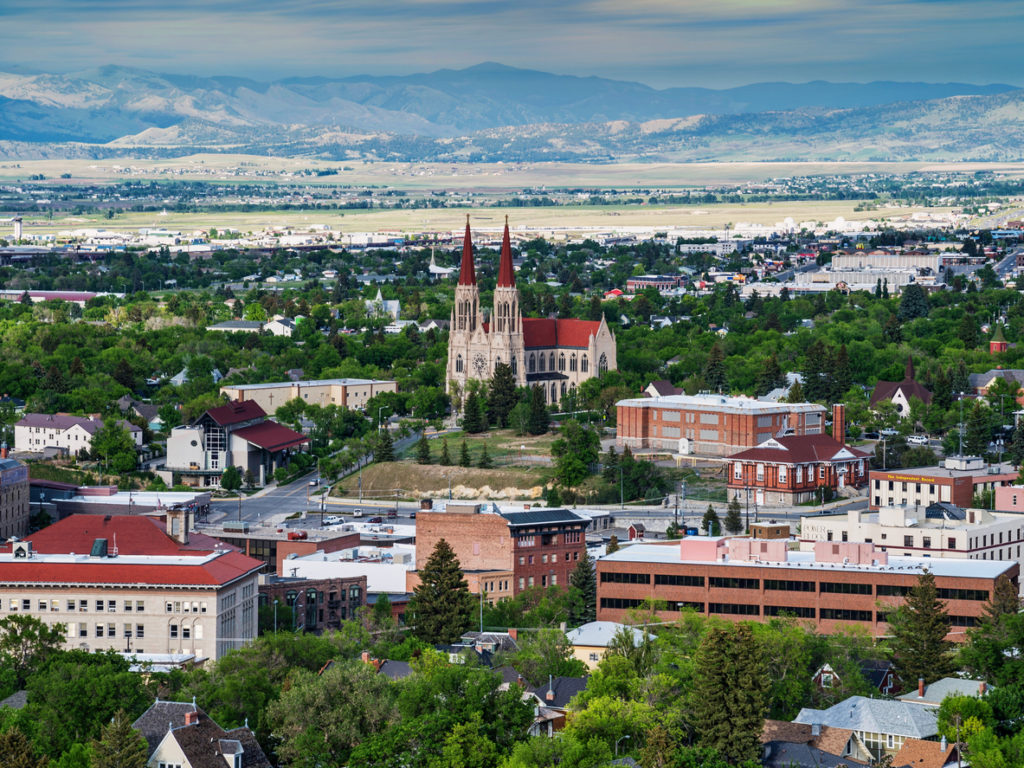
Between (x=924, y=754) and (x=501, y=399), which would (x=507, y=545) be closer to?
(x=924, y=754)

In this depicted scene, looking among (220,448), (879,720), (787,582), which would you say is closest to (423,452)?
(220,448)

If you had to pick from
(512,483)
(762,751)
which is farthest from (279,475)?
(762,751)

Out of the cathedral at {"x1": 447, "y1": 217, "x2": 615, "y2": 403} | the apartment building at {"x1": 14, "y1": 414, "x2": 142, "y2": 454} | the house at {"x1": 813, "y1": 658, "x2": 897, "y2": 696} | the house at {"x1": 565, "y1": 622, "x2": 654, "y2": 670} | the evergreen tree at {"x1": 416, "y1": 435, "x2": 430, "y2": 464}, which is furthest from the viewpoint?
the cathedral at {"x1": 447, "y1": 217, "x2": 615, "y2": 403}

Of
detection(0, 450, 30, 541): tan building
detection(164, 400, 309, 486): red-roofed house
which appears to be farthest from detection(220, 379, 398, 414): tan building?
detection(0, 450, 30, 541): tan building

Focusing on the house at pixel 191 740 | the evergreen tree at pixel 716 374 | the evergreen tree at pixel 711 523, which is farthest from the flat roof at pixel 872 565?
the evergreen tree at pixel 716 374

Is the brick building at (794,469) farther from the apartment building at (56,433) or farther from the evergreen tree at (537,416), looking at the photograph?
the apartment building at (56,433)

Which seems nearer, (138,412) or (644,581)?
(644,581)

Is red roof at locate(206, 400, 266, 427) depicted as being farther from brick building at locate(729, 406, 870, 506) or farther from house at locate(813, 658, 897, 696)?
house at locate(813, 658, 897, 696)

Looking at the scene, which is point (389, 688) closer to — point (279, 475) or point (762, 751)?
point (762, 751)
